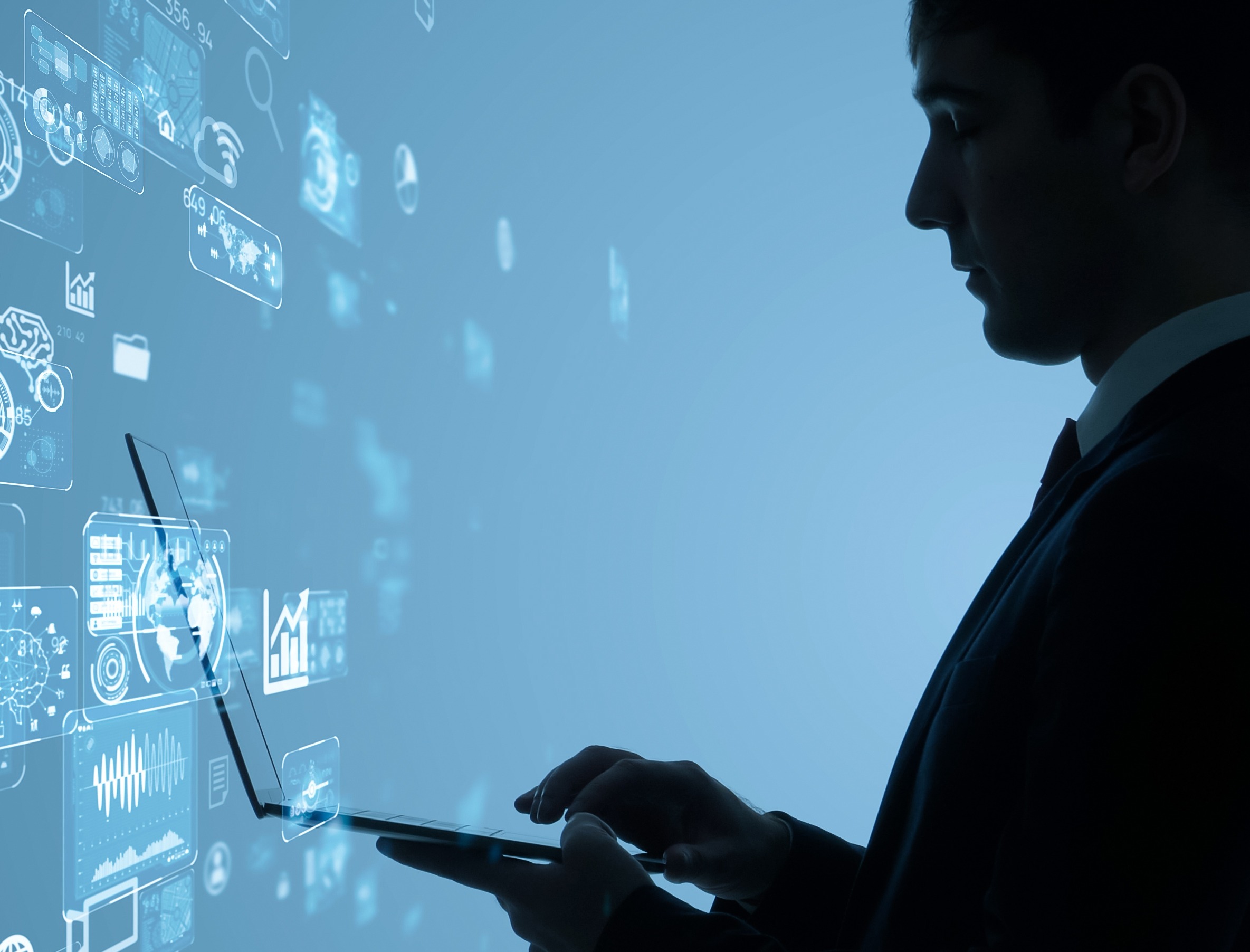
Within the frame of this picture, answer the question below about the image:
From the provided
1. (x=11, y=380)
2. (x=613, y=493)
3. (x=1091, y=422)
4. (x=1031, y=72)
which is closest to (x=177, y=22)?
(x=11, y=380)

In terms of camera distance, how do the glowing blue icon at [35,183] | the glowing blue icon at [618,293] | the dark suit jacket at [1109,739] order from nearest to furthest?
the dark suit jacket at [1109,739]
the glowing blue icon at [35,183]
the glowing blue icon at [618,293]

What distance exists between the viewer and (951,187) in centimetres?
49

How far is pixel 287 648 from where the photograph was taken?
2.64 ft

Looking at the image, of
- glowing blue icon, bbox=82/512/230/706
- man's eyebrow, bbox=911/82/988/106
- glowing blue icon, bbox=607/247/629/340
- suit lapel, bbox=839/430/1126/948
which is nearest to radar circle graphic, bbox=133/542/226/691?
glowing blue icon, bbox=82/512/230/706

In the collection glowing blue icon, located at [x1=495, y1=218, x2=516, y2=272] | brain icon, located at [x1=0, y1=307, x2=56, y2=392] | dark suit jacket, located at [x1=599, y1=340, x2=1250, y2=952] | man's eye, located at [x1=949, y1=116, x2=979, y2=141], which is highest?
glowing blue icon, located at [x1=495, y1=218, x2=516, y2=272]

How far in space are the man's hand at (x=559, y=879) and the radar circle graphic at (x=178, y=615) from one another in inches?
10.4

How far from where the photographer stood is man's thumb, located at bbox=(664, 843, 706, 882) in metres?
0.49

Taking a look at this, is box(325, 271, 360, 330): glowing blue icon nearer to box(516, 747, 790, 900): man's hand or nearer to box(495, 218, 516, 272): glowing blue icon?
box(495, 218, 516, 272): glowing blue icon

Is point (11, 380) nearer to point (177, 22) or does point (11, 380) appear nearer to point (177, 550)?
point (177, 550)

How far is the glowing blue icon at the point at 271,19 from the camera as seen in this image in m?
0.77

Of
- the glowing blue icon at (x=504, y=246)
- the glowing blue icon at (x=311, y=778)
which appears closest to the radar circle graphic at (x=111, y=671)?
the glowing blue icon at (x=311, y=778)

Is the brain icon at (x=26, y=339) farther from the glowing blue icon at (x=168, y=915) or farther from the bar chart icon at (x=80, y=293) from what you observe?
the glowing blue icon at (x=168, y=915)

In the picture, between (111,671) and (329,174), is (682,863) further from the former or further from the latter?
(329,174)

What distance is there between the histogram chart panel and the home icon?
0.43 m
